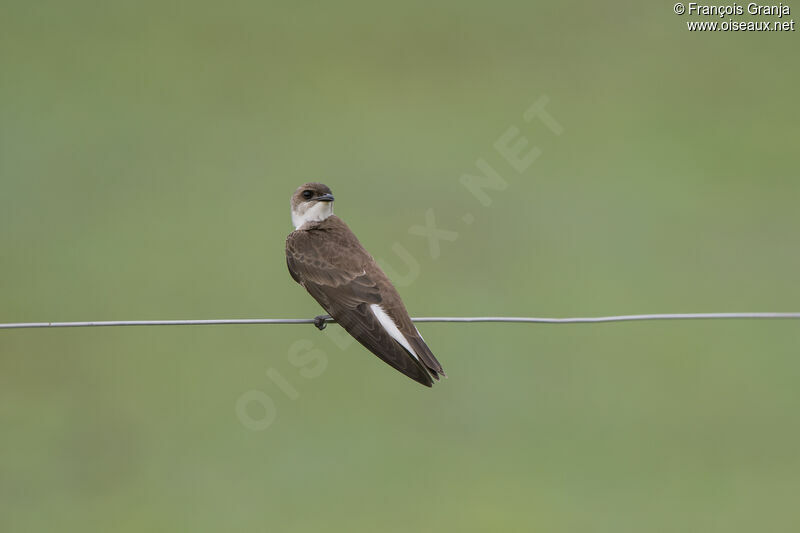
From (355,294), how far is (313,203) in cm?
122

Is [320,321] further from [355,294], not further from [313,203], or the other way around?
[313,203]

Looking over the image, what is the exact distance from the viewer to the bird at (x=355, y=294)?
602 cm

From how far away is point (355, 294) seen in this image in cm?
645

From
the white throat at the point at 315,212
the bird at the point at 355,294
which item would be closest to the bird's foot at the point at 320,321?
the bird at the point at 355,294

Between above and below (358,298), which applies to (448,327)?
below

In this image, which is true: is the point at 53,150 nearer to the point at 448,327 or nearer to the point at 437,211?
the point at 437,211

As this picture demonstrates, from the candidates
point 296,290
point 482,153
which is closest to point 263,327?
point 296,290

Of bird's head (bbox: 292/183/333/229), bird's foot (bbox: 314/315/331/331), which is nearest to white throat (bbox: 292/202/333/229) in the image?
bird's head (bbox: 292/183/333/229)

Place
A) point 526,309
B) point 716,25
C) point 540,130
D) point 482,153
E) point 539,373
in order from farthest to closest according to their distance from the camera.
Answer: point 716,25 → point 540,130 → point 482,153 → point 526,309 → point 539,373

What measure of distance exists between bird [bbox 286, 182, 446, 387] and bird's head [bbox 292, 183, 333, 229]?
0.01 meters

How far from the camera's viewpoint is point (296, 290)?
17.1 meters

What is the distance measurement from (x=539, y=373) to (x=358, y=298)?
29.0 feet

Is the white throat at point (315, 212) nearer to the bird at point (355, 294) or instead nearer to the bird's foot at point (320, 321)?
the bird at point (355, 294)

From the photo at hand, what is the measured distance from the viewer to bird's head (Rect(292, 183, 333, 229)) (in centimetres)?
741
